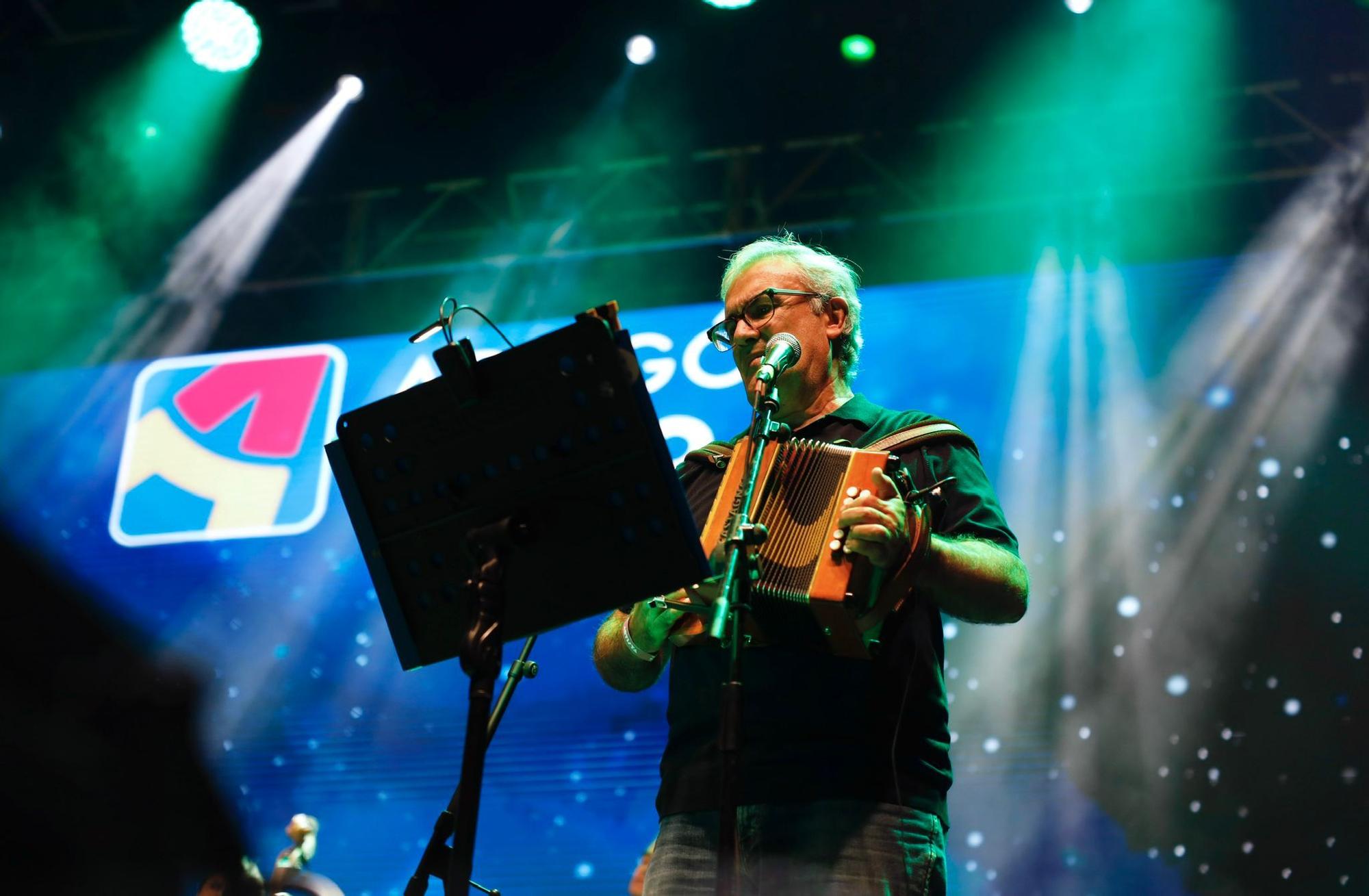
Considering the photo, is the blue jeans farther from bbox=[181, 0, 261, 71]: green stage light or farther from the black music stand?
bbox=[181, 0, 261, 71]: green stage light

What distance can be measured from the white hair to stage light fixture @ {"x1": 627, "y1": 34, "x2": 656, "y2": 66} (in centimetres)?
370

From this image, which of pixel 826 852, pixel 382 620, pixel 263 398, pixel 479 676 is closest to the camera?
pixel 479 676

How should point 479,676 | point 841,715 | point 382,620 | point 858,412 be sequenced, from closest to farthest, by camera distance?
point 479,676, point 841,715, point 858,412, point 382,620

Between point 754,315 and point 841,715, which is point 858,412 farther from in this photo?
point 841,715

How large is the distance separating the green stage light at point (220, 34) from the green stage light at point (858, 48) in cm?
314

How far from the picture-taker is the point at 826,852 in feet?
6.61

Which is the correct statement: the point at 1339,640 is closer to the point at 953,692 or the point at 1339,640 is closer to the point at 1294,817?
the point at 1294,817

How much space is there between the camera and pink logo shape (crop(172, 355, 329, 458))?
618 centimetres

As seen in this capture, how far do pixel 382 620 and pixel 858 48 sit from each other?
12.1ft

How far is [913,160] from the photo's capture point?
6.43 metres

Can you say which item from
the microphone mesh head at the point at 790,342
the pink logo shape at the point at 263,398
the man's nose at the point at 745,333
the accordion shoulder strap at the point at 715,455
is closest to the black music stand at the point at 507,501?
the microphone mesh head at the point at 790,342

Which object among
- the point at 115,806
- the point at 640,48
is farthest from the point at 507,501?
the point at 640,48

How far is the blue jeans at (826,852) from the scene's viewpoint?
200cm

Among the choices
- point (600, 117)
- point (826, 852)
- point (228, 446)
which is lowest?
point (826, 852)
